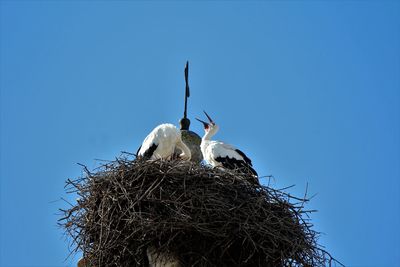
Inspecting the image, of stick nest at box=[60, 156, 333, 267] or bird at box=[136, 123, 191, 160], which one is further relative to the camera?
bird at box=[136, 123, 191, 160]

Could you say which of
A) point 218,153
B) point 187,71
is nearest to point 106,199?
point 218,153

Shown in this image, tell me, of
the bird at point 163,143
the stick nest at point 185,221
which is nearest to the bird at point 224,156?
the bird at point 163,143

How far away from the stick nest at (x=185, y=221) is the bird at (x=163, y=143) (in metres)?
1.61

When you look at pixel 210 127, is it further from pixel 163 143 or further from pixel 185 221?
pixel 185 221

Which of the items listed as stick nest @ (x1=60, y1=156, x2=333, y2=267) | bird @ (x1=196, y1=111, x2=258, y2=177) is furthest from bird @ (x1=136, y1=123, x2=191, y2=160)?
stick nest @ (x1=60, y1=156, x2=333, y2=267)

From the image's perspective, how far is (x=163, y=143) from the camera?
33.3 ft

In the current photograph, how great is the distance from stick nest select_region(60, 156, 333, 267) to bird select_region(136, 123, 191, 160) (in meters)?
1.61

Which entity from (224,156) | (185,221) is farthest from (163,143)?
(185,221)

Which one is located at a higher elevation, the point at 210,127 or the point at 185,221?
the point at 210,127

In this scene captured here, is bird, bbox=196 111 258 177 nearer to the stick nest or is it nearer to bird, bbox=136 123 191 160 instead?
bird, bbox=136 123 191 160

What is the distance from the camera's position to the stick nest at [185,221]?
7.86 meters

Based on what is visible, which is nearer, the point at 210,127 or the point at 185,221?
the point at 185,221

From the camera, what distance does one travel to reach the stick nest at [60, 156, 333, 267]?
786 centimetres

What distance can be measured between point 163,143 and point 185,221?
2542 millimetres
